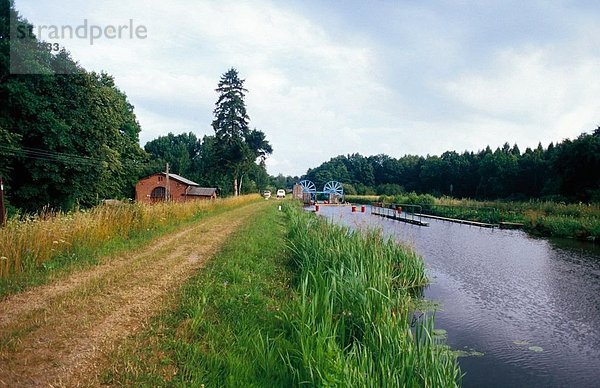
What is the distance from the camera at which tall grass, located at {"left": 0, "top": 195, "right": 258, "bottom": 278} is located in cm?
647

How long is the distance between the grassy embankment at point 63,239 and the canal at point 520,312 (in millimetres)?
7151

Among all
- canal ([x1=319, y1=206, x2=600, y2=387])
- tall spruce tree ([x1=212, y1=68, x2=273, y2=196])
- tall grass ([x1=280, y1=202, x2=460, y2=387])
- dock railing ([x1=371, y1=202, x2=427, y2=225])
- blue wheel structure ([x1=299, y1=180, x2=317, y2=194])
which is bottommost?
canal ([x1=319, y1=206, x2=600, y2=387])

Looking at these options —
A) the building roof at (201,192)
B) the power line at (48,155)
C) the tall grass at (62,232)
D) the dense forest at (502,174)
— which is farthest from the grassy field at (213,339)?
the building roof at (201,192)

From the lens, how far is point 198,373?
351 centimetres

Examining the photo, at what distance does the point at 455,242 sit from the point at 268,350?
16359 mm

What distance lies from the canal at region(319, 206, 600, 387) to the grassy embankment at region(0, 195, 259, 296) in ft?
23.5

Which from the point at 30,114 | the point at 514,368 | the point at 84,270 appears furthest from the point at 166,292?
the point at 30,114

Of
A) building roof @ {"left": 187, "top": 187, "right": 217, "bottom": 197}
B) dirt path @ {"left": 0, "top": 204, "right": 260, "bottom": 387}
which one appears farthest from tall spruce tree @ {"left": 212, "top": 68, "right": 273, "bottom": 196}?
dirt path @ {"left": 0, "top": 204, "right": 260, "bottom": 387}

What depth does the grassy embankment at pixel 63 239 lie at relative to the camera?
6.28 metres

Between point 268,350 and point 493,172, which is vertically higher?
point 493,172

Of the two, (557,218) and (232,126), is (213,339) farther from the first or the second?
(232,126)

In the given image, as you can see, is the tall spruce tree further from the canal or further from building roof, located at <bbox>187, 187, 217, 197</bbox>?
the canal

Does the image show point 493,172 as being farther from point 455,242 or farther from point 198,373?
point 198,373

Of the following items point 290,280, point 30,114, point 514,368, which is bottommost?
point 514,368
